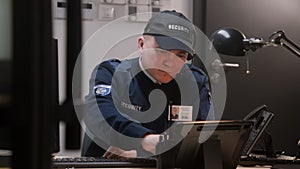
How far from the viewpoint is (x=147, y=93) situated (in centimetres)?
222

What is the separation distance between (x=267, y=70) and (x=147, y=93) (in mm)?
1526

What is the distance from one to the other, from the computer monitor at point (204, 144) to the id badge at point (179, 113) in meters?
0.51

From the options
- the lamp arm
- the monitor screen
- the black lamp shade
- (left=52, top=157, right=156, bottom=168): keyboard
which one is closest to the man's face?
the black lamp shade

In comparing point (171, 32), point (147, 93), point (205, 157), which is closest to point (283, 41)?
point (171, 32)

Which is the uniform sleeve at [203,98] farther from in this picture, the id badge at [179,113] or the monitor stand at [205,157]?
the monitor stand at [205,157]

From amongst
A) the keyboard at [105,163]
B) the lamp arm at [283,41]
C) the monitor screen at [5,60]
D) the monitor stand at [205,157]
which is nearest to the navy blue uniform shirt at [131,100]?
the keyboard at [105,163]

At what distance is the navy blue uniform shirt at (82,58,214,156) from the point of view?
2.03m

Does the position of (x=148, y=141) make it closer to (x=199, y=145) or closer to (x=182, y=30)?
(x=199, y=145)

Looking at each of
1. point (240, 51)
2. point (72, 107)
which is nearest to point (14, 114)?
point (72, 107)

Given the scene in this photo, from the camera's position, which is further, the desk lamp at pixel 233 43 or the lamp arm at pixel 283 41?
the lamp arm at pixel 283 41

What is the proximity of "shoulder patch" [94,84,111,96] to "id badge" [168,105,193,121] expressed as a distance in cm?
29

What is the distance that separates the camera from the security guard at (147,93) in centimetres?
202

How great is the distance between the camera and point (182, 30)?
2.10 meters

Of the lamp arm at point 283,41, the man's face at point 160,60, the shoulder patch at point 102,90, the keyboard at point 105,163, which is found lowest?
the keyboard at point 105,163
